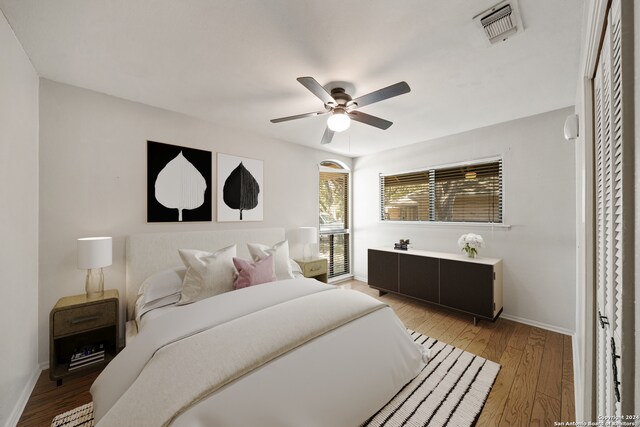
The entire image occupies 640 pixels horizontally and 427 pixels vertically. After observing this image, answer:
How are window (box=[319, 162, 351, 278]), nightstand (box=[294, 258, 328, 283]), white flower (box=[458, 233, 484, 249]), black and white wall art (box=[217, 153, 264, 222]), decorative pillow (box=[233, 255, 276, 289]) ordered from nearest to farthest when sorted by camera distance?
decorative pillow (box=[233, 255, 276, 289]) → white flower (box=[458, 233, 484, 249]) → black and white wall art (box=[217, 153, 264, 222]) → nightstand (box=[294, 258, 328, 283]) → window (box=[319, 162, 351, 278])

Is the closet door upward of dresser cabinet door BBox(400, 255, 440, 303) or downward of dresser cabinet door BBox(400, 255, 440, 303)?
upward

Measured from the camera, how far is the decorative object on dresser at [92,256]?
2055mm

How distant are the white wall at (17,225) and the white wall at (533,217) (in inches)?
175

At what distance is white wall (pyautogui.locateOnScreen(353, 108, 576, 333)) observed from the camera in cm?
275

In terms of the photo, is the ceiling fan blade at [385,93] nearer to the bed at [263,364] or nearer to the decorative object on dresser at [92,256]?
the bed at [263,364]

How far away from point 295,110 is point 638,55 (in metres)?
2.57

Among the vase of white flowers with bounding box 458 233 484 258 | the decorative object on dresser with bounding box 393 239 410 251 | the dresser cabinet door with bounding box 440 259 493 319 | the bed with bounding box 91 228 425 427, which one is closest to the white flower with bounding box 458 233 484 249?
the vase of white flowers with bounding box 458 233 484 258

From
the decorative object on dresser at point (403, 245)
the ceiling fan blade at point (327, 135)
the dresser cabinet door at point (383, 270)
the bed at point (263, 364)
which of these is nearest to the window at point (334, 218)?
the dresser cabinet door at point (383, 270)

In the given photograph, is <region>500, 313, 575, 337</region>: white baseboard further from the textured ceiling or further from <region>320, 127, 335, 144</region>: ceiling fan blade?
<region>320, 127, 335, 144</region>: ceiling fan blade

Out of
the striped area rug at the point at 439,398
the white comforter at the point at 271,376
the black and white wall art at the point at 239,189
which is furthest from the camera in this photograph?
the black and white wall art at the point at 239,189

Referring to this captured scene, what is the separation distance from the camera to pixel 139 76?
211 centimetres

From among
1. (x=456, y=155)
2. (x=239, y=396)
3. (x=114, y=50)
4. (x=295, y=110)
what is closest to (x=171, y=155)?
(x=114, y=50)

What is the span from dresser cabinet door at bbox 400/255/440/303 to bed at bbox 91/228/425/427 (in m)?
1.35

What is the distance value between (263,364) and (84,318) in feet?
6.05
